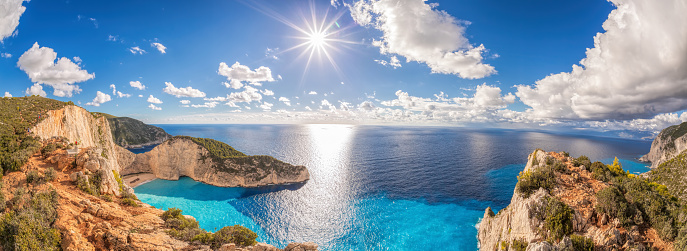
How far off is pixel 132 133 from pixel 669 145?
899ft

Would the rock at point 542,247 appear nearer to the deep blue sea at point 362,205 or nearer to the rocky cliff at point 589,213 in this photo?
the rocky cliff at point 589,213

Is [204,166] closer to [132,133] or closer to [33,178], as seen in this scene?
[33,178]

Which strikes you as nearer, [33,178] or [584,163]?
[33,178]

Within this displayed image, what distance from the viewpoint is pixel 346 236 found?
37500mm

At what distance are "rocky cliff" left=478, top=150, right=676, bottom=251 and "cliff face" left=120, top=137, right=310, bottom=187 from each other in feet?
183

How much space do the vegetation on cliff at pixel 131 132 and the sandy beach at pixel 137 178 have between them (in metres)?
85.0

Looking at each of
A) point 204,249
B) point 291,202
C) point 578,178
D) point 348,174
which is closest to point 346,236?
point 291,202

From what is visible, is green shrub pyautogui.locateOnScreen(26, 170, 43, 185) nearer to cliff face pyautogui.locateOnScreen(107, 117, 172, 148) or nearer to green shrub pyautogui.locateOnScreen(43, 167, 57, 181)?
green shrub pyautogui.locateOnScreen(43, 167, 57, 181)

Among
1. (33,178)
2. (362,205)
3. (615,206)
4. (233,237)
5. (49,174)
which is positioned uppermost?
(49,174)

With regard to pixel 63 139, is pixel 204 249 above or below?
below

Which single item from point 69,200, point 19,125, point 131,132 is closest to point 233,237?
point 69,200

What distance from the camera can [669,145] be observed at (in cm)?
9194

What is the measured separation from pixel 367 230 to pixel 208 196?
137 feet

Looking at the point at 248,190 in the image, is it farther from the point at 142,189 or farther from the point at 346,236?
the point at 346,236
